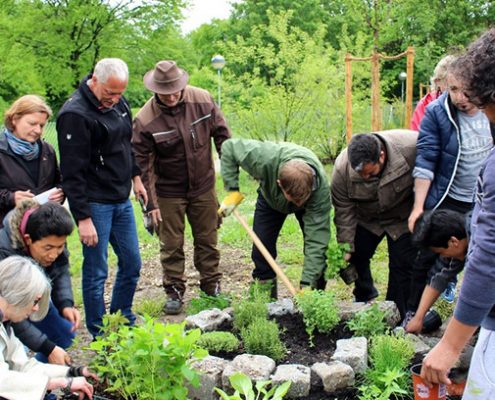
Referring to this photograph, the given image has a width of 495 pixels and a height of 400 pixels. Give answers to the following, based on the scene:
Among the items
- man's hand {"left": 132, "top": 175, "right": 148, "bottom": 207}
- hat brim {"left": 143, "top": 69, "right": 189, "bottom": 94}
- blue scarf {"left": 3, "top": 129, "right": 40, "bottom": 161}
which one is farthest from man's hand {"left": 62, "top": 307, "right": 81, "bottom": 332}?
hat brim {"left": 143, "top": 69, "right": 189, "bottom": 94}

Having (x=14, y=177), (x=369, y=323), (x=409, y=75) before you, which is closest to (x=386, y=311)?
(x=369, y=323)

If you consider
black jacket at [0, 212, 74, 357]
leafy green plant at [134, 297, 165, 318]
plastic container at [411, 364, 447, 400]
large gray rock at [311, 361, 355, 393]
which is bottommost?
leafy green plant at [134, 297, 165, 318]

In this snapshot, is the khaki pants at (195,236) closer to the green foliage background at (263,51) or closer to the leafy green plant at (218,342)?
the leafy green plant at (218,342)

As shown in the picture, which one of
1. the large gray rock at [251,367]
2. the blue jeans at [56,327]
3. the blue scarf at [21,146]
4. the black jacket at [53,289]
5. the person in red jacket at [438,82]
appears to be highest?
the person in red jacket at [438,82]

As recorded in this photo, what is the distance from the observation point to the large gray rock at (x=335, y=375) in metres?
3.18

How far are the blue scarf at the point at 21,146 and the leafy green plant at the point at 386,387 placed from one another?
2492 millimetres

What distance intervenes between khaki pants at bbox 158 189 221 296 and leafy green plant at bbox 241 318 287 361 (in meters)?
1.61

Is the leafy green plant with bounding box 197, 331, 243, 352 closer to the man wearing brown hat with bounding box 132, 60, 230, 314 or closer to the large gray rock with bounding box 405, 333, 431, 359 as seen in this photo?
the large gray rock with bounding box 405, 333, 431, 359

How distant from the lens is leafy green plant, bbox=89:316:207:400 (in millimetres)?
2560

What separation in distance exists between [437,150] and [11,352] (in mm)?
2793

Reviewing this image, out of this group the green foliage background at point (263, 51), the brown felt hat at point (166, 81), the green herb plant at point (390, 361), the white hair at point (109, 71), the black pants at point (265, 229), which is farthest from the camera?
the green foliage background at point (263, 51)

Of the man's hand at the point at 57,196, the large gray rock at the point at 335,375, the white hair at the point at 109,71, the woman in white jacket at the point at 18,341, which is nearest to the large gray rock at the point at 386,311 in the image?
the large gray rock at the point at 335,375

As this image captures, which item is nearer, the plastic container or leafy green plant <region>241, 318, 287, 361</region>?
the plastic container

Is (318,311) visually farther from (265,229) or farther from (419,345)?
Result: (265,229)
